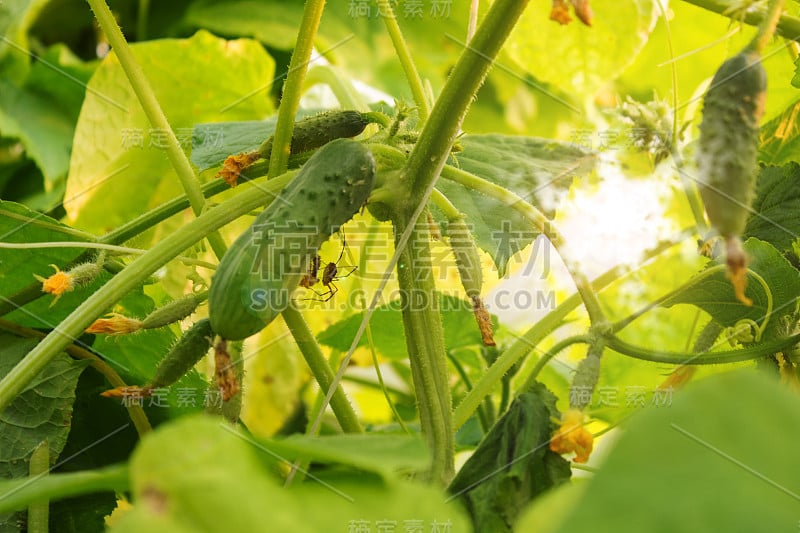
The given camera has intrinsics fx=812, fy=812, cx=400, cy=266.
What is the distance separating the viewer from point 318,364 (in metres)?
0.77

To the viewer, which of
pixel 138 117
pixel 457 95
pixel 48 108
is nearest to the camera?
pixel 457 95

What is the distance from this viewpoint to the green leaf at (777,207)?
33.8 inches

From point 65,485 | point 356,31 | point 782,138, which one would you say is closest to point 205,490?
point 65,485

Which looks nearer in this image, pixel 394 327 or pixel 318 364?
pixel 318 364

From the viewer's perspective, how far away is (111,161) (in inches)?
57.4

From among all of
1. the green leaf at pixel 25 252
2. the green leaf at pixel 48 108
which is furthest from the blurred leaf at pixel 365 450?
the green leaf at pixel 48 108

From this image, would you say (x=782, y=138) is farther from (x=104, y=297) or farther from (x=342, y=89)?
(x=104, y=297)

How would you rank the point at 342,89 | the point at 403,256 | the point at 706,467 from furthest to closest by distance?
the point at 342,89 < the point at 403,256 < the point at 706,467

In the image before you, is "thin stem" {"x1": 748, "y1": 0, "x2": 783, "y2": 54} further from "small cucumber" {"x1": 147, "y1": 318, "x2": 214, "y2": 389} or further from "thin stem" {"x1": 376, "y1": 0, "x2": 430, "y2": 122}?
"small cucumber" {"x1": 147, "y1": 318, "x2": 214, "y2": 389}

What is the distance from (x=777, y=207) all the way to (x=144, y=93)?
681 millimetres

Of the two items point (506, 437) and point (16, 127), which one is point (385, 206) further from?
point (16, 127)

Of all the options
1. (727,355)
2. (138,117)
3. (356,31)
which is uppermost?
(356,31)

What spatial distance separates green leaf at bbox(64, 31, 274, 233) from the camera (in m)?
1.41

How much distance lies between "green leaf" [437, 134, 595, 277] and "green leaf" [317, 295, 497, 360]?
0.67 feet
